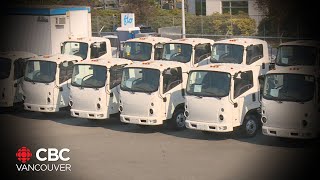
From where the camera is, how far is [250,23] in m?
40.9

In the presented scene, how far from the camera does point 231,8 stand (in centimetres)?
4412

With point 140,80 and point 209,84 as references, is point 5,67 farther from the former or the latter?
point 209,84

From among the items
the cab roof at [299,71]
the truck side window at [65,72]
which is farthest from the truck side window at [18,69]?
the cab roof at [299,71]

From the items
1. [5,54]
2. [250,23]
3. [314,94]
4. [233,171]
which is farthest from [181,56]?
[250,23]

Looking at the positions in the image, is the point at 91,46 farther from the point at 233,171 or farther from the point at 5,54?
the point at 233,171

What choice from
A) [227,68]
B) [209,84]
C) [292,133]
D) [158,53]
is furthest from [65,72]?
Result: [292,133]

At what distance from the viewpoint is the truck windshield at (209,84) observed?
1792cm

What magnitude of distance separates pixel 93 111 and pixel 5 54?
189 inches

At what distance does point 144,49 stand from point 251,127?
8.39 meters

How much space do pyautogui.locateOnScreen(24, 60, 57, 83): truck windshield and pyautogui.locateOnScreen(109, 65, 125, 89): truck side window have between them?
2303mm

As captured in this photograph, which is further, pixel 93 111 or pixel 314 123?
pixel 93 111

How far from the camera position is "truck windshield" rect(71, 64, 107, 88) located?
2023 cm

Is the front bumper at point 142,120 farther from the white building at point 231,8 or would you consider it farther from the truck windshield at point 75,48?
the white building at point 231,8

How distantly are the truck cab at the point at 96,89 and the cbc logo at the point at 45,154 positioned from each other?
2.85 meters
